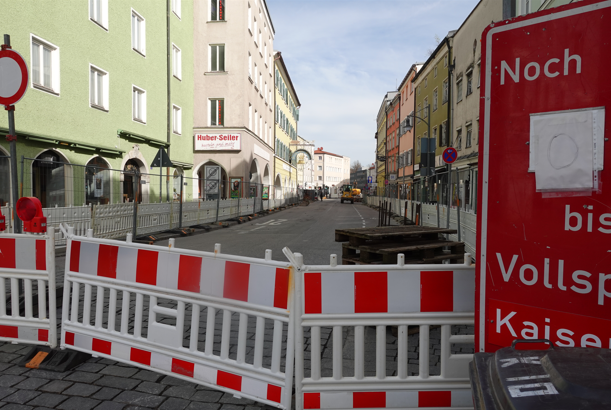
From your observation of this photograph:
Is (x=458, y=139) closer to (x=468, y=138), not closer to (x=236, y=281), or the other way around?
(x=468, y=138)

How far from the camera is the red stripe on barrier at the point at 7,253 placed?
3.97 metres

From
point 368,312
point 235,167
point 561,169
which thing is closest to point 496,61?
point 561,169

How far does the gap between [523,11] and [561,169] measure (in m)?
16.8

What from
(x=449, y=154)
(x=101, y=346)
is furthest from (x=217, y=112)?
(x=101, y=346)

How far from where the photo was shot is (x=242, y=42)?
27.6 m

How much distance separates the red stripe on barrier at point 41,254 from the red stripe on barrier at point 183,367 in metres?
1.65

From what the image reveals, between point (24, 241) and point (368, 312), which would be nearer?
point (368, 312)

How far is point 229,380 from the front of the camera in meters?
3.04

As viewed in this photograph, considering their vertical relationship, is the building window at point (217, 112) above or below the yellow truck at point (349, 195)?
above

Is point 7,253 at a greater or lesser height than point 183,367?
greater

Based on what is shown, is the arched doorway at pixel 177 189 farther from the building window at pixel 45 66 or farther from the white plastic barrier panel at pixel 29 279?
the white plastic barrier panel at pixel 29 279

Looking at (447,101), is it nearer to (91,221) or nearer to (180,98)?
(180,98)

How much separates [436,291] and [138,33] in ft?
62.8

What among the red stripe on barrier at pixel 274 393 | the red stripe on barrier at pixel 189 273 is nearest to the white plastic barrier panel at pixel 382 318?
the red stripe on barrier at pixel 274 393
